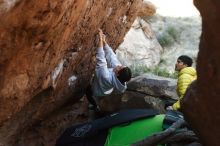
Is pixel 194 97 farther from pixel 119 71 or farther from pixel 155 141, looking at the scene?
pixel 119 71

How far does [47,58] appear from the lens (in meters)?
5.71

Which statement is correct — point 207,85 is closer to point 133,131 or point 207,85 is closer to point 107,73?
point 133,131

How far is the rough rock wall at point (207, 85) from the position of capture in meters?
3.77

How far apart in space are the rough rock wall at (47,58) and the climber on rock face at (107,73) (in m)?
0.22

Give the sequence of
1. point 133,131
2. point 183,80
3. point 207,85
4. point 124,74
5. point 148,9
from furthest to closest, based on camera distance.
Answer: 1. point 148,9
2. point 124,74
3. point 183,80
4. point 133,131
5. point 207,85

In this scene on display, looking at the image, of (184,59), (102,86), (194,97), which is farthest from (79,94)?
(194,97)

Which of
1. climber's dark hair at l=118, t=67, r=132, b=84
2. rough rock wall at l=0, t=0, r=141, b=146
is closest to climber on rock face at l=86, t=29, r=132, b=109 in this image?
climber's dark hair at l=118, t=67, r=132, b=84

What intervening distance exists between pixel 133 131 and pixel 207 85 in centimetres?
184

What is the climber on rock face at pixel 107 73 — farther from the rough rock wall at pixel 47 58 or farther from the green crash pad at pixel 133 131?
the green crash pad at pixel 133 131

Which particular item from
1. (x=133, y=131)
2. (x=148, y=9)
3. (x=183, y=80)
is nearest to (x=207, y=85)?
(x=133, y=131)

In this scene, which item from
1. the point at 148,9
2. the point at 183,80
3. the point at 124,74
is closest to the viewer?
the point at 183,80

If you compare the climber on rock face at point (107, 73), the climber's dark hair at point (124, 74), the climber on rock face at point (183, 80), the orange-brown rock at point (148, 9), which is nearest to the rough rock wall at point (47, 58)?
the climber on rock face at point (107, 73)

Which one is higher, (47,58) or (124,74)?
(47,58)

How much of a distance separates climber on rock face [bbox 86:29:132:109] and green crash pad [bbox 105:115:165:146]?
167 cm
